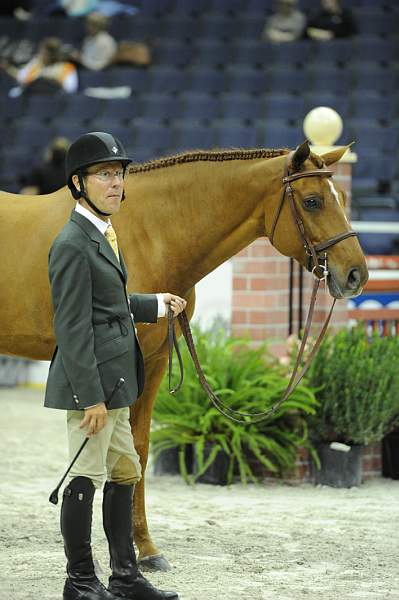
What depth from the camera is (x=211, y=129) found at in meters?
12.2

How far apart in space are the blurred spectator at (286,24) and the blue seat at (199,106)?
51.4 inches

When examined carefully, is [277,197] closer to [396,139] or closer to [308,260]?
[308,260]

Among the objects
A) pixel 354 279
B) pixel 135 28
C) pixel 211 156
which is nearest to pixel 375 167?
pixel 135 28

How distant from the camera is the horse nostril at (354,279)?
464 cm

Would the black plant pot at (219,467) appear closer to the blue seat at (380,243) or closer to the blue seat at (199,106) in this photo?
the blue seat at (380,243)

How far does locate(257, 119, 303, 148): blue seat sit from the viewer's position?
455 inches

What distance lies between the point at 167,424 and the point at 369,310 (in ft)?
5.66

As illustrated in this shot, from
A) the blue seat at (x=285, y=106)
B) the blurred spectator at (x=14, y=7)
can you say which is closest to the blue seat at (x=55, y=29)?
the blurred spectator at (x=14, y=7)

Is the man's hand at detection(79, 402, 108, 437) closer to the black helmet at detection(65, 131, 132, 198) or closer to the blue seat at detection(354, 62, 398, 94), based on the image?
the black helmet at detection(65, 131, 132, 198)

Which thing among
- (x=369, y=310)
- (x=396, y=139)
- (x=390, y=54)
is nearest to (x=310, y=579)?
(x=369, y=310)

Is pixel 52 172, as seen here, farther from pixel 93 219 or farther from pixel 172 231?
pixel 93 219

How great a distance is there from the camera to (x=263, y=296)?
7434 millimetres

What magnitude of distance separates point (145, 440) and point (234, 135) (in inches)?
299

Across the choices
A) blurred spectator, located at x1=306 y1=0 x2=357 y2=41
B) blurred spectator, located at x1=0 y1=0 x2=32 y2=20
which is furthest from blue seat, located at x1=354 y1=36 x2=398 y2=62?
blurred spectator, located at x1=0 y1=0 x2=32 y2=20
